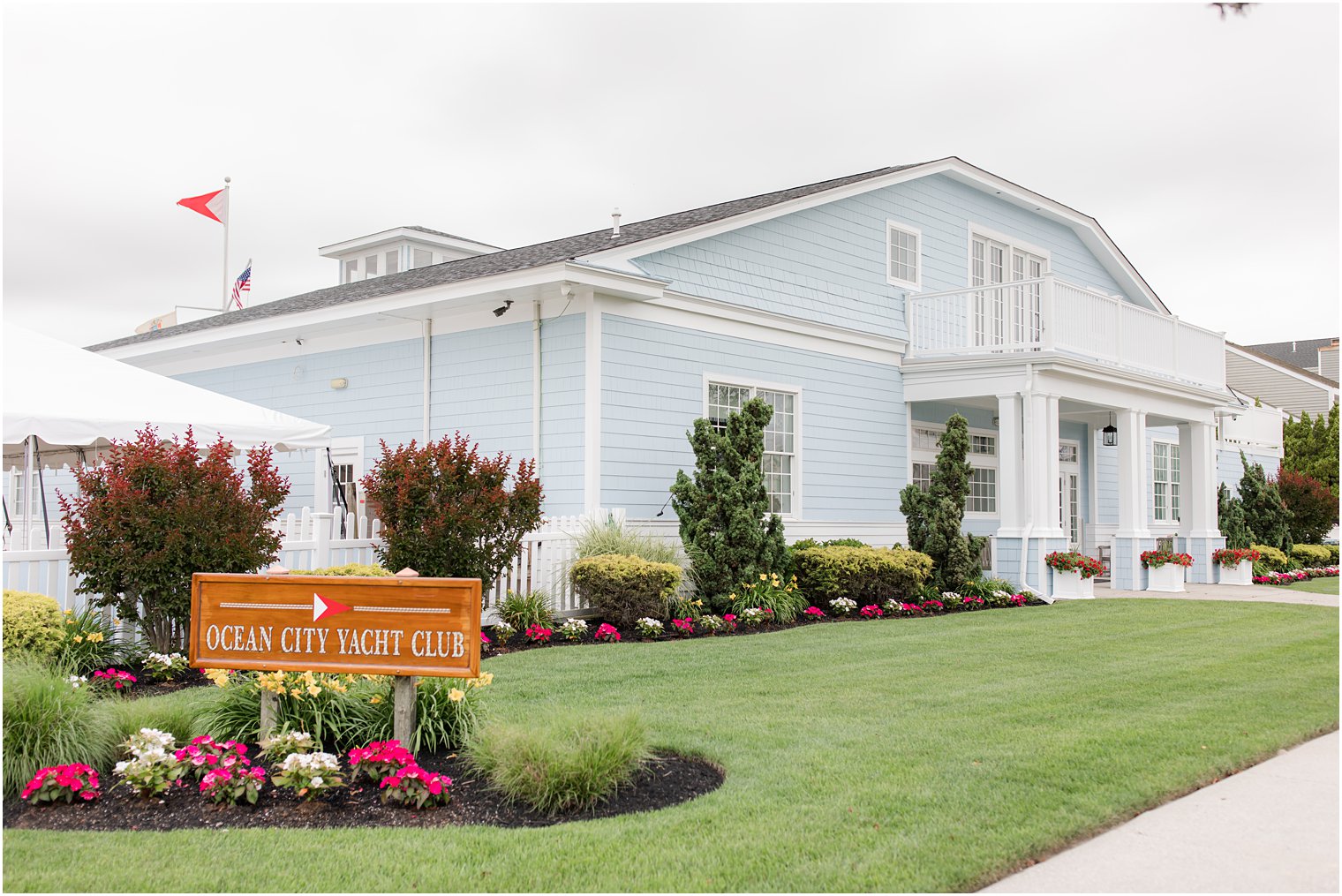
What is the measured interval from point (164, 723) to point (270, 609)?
3.23ft

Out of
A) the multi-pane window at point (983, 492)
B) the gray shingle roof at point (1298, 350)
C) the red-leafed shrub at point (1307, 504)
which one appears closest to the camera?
the multi-pane window at point (983, 492)

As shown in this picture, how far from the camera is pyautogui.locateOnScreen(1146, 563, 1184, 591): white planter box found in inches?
691

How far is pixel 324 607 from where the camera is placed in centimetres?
555

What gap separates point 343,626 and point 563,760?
1274 mm

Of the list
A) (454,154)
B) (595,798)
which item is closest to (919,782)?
(595,798)

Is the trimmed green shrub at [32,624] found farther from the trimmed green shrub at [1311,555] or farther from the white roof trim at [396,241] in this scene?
the trimmed green shrub at [1311,555]

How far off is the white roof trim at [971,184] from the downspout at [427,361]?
10.3ft

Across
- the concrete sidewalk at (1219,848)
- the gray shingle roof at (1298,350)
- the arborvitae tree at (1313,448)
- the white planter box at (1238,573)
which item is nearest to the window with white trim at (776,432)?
the white planter box at (1238,573)

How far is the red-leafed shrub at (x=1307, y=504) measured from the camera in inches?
937

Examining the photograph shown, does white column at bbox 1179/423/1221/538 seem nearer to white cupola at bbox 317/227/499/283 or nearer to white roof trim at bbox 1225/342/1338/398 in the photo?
white cupola at bbox 317/227/499/283

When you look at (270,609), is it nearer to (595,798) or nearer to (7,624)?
(595,798)

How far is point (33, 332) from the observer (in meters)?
10.5

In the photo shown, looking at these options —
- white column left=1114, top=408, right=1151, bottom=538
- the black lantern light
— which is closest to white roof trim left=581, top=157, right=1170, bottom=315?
the black lantern light

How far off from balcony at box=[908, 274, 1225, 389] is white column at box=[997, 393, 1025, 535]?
81 centimetres
